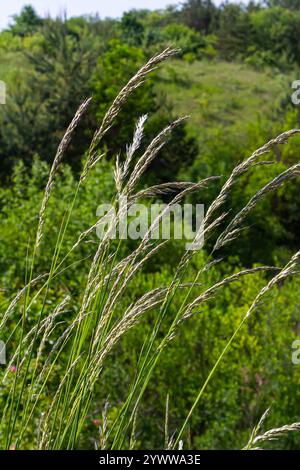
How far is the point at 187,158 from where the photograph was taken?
22.6 m

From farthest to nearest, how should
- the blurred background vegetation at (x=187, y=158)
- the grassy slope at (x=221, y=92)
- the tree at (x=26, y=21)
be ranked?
the tree at (x=26, y=21) → the grassy slope at (x=221, y=92) → the blurred background vegetation at (x=187, y=158)

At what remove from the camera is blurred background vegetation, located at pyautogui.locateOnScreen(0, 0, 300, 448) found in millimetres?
8508

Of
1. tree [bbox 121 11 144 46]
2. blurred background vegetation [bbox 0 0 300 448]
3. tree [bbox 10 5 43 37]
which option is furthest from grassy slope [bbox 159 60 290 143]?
tree [bbox 10 5 43 37]

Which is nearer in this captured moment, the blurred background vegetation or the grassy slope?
the blurred background vegetation

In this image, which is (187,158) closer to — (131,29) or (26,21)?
(131,29)

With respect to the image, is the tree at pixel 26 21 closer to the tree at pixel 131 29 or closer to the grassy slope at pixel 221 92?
the tree at pixel 131 29

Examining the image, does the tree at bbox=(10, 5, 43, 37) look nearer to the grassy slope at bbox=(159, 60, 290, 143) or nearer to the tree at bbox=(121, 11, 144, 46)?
the tree at bbox=(121, 11, 144, 46)

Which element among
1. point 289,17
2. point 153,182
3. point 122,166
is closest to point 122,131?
point 153,182

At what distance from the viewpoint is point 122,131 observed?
2159cm

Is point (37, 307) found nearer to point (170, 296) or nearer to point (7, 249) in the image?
point (7, 249)

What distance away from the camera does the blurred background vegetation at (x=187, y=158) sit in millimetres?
8508

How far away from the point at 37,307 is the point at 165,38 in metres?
36.0

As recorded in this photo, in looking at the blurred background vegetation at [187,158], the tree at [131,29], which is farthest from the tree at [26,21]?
the tree at [131,29]

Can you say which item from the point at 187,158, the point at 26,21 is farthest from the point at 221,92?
the point at 26,21
